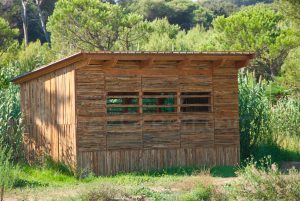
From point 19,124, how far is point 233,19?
2200 centimetres

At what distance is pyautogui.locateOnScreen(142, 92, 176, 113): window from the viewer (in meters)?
18.3

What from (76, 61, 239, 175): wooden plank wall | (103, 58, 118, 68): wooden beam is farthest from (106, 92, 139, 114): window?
(103, 58, 118, 68): wooden beam

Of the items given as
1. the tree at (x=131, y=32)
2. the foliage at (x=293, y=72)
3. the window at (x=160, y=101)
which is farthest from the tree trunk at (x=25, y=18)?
the window at (x=160, y=101)

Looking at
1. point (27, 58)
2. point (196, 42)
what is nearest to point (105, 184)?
point (27, 58)

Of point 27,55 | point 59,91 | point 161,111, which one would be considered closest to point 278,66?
point 27,55

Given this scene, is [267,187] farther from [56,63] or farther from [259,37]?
[259,37]

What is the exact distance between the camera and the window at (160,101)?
722 inches

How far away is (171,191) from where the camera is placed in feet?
46.6

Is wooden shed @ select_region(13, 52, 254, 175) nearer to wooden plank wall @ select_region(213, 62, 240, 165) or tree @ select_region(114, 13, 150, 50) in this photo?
wooden plank wall @ select_region(213, 62, 240, 165)

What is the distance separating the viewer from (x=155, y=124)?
18.3m

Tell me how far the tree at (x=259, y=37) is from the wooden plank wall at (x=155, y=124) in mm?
19084

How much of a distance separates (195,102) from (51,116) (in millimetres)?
4361

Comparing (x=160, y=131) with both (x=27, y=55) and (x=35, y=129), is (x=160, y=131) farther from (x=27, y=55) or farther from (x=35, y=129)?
(x=27, y=55)

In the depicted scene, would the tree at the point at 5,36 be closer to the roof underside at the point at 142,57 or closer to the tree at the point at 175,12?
the roof underside at the point at 142,57
